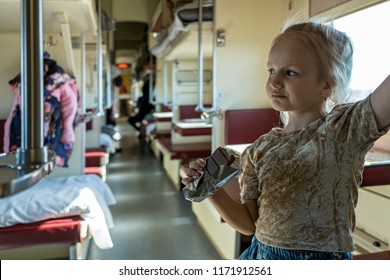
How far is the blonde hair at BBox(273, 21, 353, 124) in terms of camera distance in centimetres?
51

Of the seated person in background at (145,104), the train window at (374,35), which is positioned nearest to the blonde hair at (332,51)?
the train window at (374,35)

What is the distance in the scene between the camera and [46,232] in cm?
131

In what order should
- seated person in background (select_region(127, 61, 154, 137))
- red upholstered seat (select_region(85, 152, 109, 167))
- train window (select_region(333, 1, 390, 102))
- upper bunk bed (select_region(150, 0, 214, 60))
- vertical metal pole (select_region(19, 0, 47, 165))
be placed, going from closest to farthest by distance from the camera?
vertical metal pole (select_region(19, 0, 47, 165)) → train window (select_region(333, 1, 390, 102)) → upper bunk bed (select_region(150, 0, 214, 60)) → red upholstered seat (select_region(85, 152, 109, 167)) → seated person in background (select_region(127, 61, 154, 137))

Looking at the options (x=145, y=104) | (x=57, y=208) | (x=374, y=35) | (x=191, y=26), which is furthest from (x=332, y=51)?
(x=145, y=104)

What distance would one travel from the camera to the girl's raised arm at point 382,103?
0.42 metres

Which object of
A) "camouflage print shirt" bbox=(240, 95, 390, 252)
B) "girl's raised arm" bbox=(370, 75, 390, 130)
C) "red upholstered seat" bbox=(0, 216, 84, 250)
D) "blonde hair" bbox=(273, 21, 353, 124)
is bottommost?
"red upholstered seat" bbox=(0, 216, 84, 250)

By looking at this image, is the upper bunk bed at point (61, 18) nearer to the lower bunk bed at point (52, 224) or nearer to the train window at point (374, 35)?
the lower bunk bed at point (52, 224)

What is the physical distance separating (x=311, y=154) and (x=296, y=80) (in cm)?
11

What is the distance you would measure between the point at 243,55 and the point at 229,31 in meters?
0.17

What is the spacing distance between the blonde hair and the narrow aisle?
1.66ft

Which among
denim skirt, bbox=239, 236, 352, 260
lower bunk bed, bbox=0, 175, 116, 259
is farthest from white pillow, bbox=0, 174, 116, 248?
denim skirt, bbox=239, 236, 352, 260

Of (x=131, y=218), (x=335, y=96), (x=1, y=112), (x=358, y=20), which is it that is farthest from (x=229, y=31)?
(x=131, y=218)

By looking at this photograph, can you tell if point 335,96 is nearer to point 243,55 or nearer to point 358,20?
point 358,20

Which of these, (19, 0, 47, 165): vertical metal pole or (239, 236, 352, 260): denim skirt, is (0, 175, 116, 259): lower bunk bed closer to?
(239, 236, 352, 260): denim skirt
